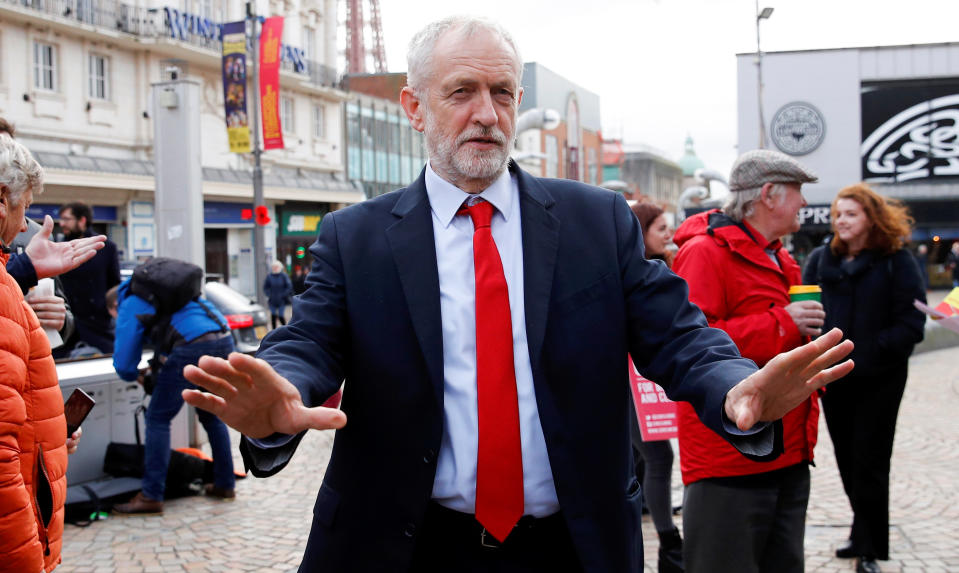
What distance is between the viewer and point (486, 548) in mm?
2199

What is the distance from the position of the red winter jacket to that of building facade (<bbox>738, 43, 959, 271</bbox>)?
37348 millimetres

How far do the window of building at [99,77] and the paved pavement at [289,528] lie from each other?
2311cm

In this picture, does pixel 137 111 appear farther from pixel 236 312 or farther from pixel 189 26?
pixel 236 312

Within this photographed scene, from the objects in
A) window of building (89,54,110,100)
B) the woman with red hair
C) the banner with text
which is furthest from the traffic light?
the banner with text

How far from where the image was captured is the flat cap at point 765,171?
3828mm

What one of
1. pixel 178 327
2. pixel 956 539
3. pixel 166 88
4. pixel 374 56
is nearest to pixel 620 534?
pixel 956 539

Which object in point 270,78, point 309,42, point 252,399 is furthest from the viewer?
point 309,42

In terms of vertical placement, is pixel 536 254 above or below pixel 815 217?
below

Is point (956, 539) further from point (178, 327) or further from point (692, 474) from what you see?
point (178, 327)

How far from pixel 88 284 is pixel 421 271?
690 centimetres

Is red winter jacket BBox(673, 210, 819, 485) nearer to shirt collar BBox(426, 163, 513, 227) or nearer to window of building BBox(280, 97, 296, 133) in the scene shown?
shirt collar BBox(426, 163, 513, 227)

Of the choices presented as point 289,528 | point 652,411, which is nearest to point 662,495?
point 652,411

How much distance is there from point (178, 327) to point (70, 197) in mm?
21950

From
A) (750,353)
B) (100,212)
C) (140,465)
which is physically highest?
(100,212)
